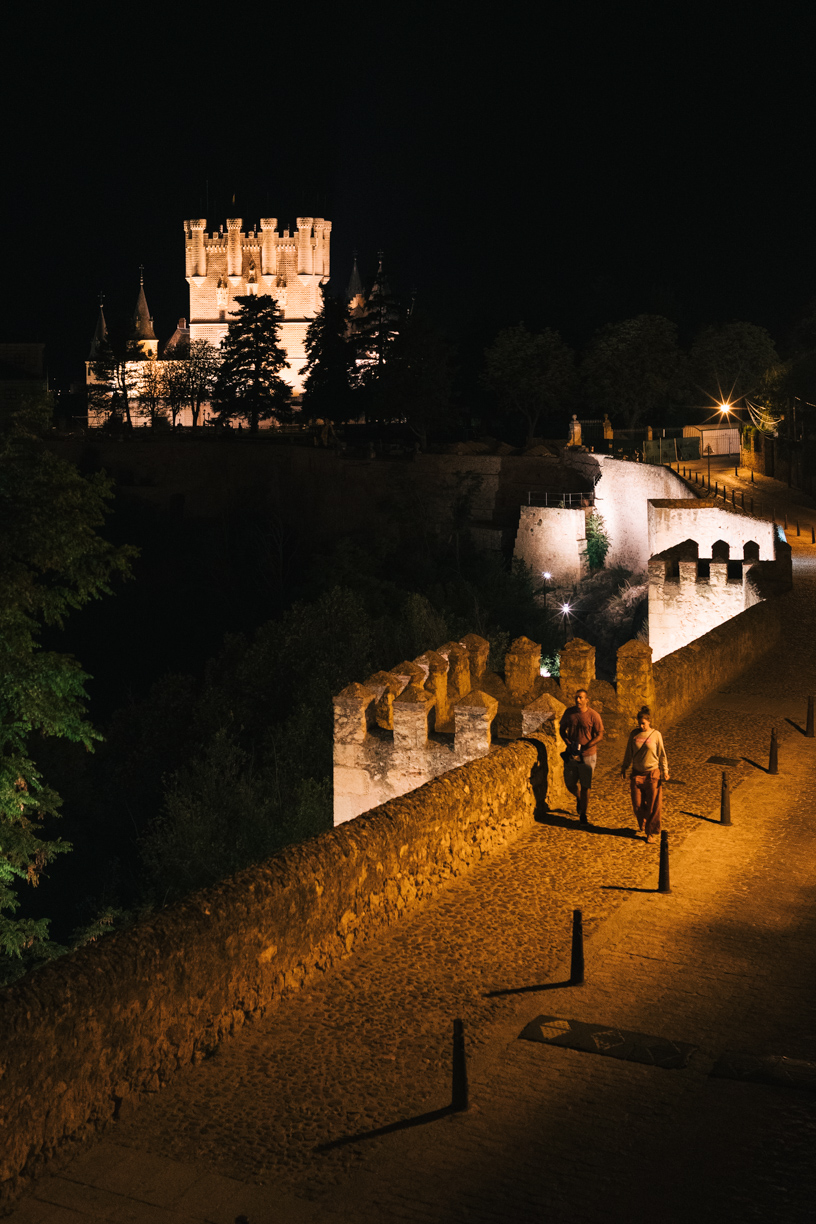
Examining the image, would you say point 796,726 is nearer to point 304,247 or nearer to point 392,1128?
point 392,1128

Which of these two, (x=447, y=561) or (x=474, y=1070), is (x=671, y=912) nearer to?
(x=474, y=1070)

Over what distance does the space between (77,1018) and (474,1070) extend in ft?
6.71

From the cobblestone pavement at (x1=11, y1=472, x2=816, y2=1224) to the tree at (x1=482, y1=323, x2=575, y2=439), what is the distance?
6115 centimetres

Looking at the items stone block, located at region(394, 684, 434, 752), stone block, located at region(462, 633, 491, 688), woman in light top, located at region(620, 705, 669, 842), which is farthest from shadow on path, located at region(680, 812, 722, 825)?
stone block, located at region(462, 633, 491, 688)

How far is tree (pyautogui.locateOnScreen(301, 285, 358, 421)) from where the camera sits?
2682 inches

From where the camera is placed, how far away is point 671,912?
27.9 ft

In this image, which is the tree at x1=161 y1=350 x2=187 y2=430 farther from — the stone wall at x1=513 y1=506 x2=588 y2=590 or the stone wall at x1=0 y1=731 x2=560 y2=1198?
the stone wall at x1=0 y1=731 x2=560 y2=1198

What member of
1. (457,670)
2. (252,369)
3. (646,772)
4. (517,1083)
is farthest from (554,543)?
(517,1083)

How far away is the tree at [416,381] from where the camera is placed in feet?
210

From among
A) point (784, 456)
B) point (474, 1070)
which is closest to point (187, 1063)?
Result: point (474, 1070)

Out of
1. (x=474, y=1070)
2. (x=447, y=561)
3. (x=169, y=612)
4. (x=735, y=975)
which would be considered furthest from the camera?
(x=447, y=561)

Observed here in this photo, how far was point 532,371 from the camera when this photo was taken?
227 ft

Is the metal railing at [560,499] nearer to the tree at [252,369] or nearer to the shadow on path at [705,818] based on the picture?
the tree at [252,369]

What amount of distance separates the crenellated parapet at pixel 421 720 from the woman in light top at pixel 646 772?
385 cm
